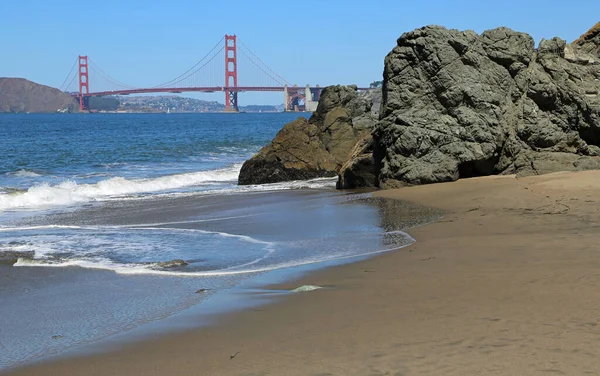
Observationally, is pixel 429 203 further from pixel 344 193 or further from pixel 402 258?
pixel 402 258

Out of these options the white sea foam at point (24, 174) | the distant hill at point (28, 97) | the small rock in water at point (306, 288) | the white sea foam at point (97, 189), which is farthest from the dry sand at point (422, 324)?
the distant hill at point (28, 97)

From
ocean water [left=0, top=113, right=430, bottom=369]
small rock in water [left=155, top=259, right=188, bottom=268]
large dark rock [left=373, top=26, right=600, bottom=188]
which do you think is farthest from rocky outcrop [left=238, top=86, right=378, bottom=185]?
small rock in water [left=155, top=259, right=188, bottom=268]

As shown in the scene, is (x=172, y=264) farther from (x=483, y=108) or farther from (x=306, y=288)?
(x=483, y=108)

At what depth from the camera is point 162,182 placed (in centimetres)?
1878

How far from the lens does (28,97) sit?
163 m

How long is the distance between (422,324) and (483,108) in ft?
28.4

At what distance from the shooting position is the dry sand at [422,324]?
350cm

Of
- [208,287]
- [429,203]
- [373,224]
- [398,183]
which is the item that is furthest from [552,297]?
[398,183]

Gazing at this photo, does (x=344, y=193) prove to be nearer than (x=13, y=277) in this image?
No

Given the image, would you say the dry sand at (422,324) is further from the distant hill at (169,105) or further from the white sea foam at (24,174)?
the distant hill at (169,105)

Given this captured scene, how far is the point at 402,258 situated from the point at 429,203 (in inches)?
151

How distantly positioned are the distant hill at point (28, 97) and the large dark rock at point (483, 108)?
154 metres

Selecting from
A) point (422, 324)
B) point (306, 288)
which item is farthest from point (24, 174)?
point (422, 324)

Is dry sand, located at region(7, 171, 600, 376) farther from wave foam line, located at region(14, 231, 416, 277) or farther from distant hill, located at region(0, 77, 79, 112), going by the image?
distant hill, located at region(0, 77, 79, 112)
